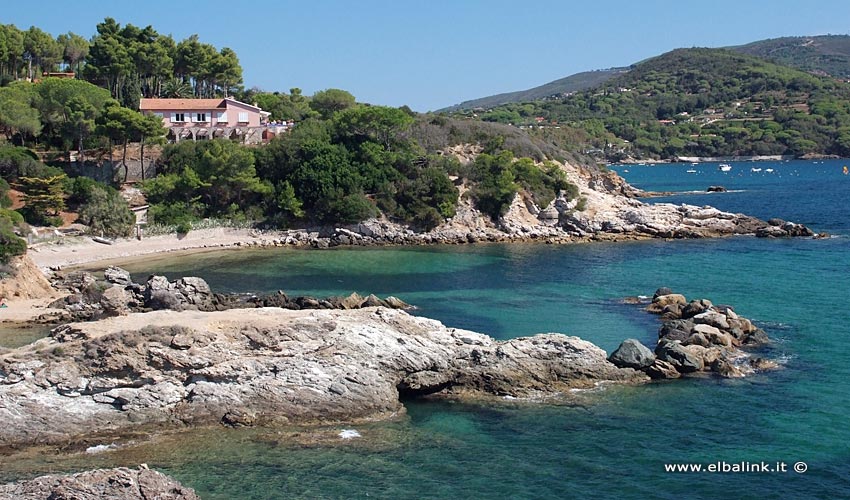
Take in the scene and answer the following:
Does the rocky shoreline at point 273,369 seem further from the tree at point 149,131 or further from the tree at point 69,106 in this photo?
the tree at point 69,106

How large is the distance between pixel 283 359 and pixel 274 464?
3.95 metres

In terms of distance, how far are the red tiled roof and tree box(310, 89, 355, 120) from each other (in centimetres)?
1374

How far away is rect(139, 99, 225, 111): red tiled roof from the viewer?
221 ft

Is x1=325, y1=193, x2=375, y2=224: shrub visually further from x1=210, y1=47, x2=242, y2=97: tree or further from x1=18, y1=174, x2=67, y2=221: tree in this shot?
x1=210, y1=47, x2=242, y2=97: tree

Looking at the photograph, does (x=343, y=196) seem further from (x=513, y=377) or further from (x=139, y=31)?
(x=513, y=377)

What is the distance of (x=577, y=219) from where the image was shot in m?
59.0

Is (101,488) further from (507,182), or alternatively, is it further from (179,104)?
(179,104)

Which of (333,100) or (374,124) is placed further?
(333,100)

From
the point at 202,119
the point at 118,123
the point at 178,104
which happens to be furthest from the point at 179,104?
the point at 118,123

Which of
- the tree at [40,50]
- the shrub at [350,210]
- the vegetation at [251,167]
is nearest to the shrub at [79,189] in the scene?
the vegetation at [251,167]

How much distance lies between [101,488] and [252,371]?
289 inches

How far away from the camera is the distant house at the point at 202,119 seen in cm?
6677

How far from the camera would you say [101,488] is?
45.3 feet

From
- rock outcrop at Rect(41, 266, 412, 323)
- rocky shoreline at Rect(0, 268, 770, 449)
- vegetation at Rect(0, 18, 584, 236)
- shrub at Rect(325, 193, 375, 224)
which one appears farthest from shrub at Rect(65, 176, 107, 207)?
rocky shoreline at Rect(0, 268, 770, 449)
